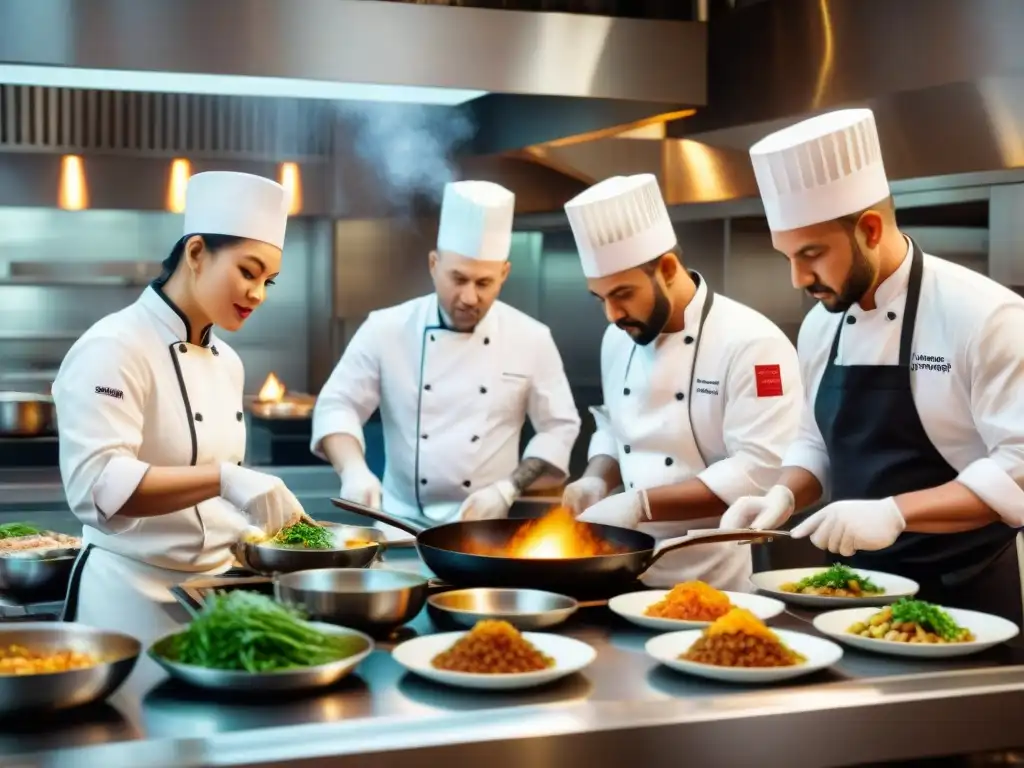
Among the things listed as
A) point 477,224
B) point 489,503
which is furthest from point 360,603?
point 477,224

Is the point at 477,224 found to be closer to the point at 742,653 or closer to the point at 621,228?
the point at 621,228

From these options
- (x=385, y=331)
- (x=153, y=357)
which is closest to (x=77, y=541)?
(x=153, y=357)

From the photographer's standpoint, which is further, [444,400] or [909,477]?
[444,400]

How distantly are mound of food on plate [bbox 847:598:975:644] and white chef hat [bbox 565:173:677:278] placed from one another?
141 cm

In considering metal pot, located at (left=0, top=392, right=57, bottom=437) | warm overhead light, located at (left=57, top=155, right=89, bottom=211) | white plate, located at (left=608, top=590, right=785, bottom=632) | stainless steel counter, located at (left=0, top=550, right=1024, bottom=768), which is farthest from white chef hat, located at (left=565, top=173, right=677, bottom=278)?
warm overhead light, located at (left=57, top=155, right=89, bottom=211)

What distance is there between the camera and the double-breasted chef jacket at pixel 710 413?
3.07 meters

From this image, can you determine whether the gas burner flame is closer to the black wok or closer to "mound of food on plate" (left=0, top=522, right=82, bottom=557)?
"mound of food on plate" (left=0, top=522, right=82, bottom=557)

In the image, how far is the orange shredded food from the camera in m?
1.61

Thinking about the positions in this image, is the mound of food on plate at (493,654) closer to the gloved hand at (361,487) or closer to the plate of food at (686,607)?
the plate of food at (686,607)

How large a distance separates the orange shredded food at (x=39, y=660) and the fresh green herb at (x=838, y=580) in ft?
4.23

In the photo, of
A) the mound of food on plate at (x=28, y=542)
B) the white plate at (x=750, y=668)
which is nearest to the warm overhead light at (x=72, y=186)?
the mound of food on plate at (x=28, y=542)

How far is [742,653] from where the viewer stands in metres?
1.75

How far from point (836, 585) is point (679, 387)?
1052 mm

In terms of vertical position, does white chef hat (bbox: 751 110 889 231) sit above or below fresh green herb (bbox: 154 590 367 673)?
above
